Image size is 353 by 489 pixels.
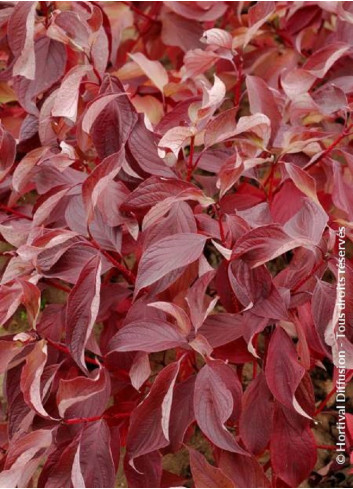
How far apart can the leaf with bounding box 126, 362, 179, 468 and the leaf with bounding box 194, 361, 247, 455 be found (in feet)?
0.12

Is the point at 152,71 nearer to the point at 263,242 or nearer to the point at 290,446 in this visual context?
the point at 263,242

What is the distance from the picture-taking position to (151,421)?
85 cm

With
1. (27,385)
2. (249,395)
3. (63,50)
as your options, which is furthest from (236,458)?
(63,50)

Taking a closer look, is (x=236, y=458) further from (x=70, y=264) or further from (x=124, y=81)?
(x=124, y=81)

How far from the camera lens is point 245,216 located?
0.92 metres

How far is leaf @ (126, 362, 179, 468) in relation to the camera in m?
0.83

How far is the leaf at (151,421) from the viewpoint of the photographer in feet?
2.71

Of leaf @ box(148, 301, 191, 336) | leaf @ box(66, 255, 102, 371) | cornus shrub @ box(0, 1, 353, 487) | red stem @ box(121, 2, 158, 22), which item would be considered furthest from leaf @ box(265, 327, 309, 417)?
red stem @ box(121, 2, 158, 22)

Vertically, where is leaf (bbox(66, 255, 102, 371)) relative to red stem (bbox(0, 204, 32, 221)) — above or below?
above

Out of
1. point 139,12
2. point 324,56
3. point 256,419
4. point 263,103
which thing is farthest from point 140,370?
point 139,12

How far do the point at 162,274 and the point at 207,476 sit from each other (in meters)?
0.23

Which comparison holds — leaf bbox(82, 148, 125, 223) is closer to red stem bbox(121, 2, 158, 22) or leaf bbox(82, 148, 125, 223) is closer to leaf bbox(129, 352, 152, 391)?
leaf bbox(129, 352, 152, 391)

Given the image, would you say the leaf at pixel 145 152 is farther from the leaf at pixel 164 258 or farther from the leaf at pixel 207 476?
the leaf at pixel 207 476

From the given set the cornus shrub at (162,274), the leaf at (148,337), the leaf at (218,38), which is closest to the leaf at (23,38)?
the cornus shrub at (162,274)
